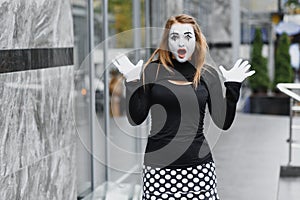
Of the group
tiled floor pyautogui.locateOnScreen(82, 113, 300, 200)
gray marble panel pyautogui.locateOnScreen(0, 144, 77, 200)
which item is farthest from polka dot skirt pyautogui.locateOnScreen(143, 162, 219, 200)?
gray marble panel pyautogui.locateOnScreen(0, 144, 77, 200)

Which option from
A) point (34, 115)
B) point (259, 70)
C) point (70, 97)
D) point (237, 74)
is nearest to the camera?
point (237, 74)

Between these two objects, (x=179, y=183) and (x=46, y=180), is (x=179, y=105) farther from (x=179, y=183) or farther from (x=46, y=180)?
(x=46, y=180)

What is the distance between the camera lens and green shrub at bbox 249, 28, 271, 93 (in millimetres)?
12926

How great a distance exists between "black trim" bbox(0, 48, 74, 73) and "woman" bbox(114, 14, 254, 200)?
72 centimetres

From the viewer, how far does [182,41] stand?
99.2 inches

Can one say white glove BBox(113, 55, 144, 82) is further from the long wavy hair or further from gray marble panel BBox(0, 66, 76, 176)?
gray marble panel BBox(0, 66, 76, 176)

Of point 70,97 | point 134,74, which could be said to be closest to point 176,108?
point 134,74

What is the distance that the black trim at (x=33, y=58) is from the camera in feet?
9.42

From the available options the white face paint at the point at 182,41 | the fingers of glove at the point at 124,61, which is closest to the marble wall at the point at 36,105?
the fingers of glove at the point at 124,61

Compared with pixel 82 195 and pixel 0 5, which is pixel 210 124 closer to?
pixel 0 5

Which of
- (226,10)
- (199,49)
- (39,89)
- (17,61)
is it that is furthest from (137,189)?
(226,10)

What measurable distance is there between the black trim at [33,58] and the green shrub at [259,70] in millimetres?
9627

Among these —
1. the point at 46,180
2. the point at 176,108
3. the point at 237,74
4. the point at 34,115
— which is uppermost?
the point at 237,74

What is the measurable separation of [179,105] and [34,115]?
112 centimetres
